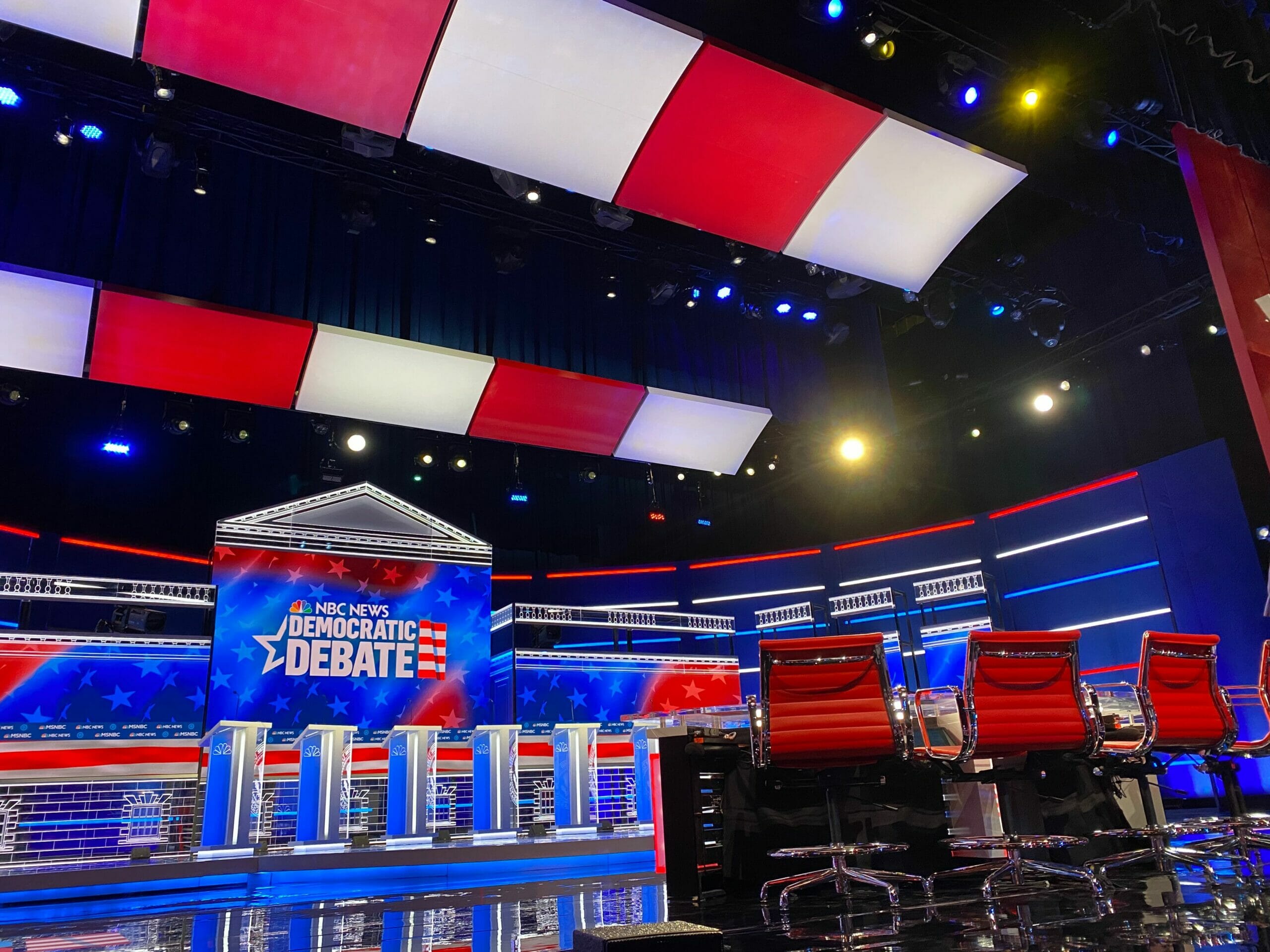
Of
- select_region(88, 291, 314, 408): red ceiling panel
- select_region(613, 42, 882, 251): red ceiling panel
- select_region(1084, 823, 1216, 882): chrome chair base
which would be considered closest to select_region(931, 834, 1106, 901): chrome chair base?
select_region(1084, 823, 1216, 882): chrome chair base

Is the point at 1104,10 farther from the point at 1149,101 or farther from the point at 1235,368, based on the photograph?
the point at 1235,368

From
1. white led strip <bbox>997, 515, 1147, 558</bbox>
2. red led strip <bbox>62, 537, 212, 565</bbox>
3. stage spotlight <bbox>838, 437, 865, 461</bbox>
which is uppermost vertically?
stage spotlight <bbox>838, 437, 865, 461</bbox>

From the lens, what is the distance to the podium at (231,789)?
18.2 ft

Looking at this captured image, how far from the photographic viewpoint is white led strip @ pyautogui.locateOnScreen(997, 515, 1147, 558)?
9688mm

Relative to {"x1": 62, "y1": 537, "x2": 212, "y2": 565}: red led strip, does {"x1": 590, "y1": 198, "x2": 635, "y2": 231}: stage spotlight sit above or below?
above

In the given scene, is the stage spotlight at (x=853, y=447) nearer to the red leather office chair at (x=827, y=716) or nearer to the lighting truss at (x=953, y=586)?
the lighting truss at (x=953, y=586)

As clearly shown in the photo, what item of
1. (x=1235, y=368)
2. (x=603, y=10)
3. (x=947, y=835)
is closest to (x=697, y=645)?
(x=1235, y=368)

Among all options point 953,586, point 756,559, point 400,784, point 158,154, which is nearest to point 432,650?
point 400,784

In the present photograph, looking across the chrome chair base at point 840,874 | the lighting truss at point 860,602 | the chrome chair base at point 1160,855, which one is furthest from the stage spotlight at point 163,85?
the lighting truss at point 860,602

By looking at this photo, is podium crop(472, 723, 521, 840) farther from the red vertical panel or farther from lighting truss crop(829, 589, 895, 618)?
the red vertical panel

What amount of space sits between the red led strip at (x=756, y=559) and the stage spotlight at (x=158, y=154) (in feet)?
31.0

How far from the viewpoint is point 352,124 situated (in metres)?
5.39

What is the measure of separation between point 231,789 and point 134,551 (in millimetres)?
6813

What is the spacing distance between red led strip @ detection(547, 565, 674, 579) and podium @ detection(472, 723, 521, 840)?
23.1 ft
